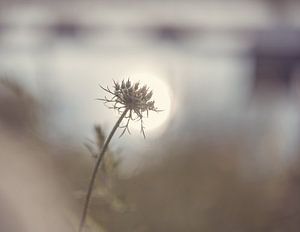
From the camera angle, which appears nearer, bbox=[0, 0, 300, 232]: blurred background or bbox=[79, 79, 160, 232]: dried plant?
bbox=[79, 79, 160, 232]: dried plant

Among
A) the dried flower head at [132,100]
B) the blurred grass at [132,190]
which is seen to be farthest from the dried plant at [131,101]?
the blurred grass at [132,190]

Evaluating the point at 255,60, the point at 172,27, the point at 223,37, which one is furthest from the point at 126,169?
the point at 172,27

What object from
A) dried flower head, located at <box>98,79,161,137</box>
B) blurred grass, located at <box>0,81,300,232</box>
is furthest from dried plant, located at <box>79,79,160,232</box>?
blurred grass, located at <box>0,81,300,232</box>

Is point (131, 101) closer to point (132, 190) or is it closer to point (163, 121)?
point (132, 190)

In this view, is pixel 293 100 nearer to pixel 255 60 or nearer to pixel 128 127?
pixel 255 60

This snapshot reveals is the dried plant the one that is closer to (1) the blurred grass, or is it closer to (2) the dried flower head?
(2) the dried flower head

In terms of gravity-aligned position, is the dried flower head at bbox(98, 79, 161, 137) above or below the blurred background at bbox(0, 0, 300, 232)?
below

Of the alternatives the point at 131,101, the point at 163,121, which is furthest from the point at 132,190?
the point at 131,101
